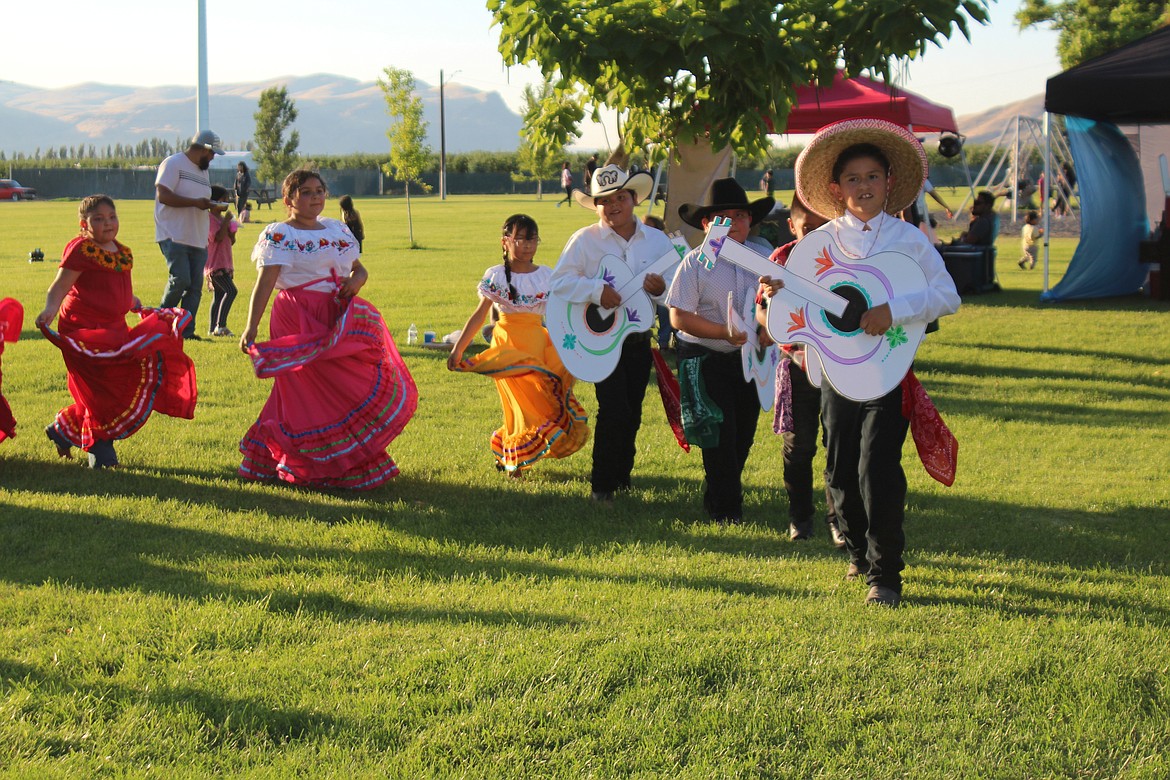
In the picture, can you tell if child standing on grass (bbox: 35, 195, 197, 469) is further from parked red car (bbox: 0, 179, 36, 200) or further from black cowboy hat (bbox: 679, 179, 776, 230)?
parked red car (bbox: 0, 179, 36, 200)

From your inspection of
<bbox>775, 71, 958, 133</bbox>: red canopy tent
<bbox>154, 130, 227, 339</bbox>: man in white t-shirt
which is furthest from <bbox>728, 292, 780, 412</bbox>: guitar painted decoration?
<bbox>775, 71, 958, 133</bbox>: red canopy tent

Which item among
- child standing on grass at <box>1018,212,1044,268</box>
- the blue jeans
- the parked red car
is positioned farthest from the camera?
the parked red car

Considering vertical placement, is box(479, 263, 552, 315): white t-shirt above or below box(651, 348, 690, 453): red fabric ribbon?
above

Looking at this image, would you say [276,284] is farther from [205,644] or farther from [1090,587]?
[1090,587]

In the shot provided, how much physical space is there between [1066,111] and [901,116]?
135 inches

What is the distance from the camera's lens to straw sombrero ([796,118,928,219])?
4805 millimetres

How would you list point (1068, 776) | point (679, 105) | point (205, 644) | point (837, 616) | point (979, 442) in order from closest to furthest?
point (1068, 776) < point (205, 644) < point (837, 616) < point (979, 442) < point (679, 105)

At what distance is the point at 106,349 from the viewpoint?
7.18 metres

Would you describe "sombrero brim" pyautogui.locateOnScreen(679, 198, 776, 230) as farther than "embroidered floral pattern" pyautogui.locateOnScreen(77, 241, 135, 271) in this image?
No

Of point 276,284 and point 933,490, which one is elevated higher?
point 276,284

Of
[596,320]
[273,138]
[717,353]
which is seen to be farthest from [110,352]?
[273,138]

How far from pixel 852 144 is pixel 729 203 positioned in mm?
1316

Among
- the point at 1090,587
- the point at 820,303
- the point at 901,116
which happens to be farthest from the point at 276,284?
the point at 901,116

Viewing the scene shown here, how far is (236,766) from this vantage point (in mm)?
3549
